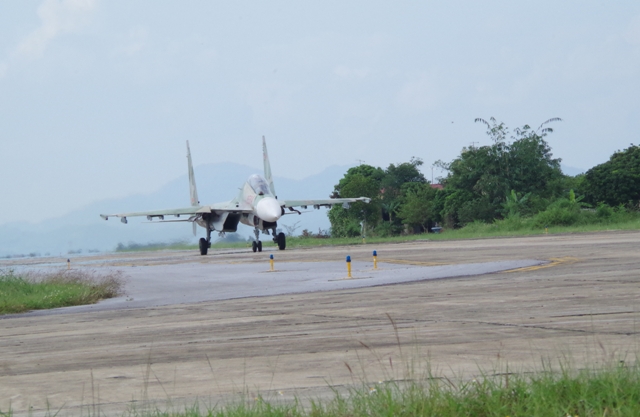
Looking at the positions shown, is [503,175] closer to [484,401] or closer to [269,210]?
[269,210]

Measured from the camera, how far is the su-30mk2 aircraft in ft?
144

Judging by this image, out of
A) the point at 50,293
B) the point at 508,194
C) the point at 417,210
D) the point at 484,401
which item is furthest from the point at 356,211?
the point at 484,401

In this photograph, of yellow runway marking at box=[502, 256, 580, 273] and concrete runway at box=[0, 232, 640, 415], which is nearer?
concrete runway at box=[0, 232, 640, 415]

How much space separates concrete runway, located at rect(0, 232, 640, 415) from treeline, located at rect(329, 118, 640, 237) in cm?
4676

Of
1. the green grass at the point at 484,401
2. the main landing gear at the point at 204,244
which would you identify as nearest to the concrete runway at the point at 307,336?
the green grass at the point at 484,401

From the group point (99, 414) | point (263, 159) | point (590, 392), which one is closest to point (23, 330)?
point (99, 414)

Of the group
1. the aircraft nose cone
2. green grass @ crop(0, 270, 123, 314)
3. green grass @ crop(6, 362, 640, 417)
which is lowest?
green grass @ crop(6, 362, 640, 417)

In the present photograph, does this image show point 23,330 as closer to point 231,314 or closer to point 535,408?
point 231,314

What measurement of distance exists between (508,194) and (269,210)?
1503 inches

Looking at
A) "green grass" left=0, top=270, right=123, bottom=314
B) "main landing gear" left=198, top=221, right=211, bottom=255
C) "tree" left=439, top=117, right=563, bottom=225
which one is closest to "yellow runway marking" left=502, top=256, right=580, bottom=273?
"green grass" left=0, top=270, right=123, bottom=314

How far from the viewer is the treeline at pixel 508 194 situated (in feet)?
224

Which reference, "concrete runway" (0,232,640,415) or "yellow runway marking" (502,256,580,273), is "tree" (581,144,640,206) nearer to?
"yellow runway marking" (502,256,580,273)

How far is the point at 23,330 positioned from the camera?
1355 cm

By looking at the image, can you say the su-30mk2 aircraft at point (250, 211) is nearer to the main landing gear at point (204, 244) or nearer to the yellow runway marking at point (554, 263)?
the main landing gear at point (204, 244)
